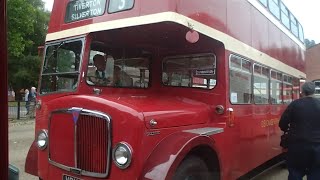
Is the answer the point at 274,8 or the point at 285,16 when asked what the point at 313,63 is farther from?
the point at 274,8

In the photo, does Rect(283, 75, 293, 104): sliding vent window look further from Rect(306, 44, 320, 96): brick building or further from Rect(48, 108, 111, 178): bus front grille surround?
Rect(306, 44, 320, 96): brick building

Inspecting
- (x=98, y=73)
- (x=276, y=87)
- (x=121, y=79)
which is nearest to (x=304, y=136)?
(x=121, y=79)

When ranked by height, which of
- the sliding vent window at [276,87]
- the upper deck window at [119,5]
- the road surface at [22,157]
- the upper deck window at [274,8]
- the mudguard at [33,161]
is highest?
the upper deck window at [274,8]

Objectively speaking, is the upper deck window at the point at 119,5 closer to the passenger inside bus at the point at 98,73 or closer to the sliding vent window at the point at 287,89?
the passenger inside bus at the point at 98,73

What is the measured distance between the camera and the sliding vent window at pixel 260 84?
6898mm

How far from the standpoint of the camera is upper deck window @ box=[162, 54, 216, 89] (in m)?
5.66

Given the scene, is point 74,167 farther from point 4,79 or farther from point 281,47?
point 281,47

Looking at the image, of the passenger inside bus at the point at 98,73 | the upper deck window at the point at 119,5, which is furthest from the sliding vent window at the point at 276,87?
the upper deck window at the point at 119,5

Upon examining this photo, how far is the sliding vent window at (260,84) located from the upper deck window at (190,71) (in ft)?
4.79

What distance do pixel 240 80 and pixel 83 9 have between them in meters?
2.53

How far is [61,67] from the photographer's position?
210 inches

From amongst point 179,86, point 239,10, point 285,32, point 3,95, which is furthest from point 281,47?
point 3,95

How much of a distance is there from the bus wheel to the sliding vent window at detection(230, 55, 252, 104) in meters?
1.28

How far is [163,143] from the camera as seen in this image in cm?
429
